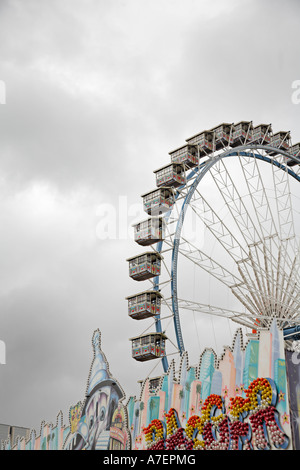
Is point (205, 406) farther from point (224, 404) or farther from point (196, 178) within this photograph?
point (196, 178)

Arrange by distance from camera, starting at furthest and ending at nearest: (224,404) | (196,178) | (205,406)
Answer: (196,178)
(205,406)
(224,404)

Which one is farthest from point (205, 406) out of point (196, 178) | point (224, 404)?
point (196, 178)

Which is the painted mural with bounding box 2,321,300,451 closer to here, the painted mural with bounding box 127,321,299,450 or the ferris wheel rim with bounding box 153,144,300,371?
the painted mural with bounding box 127,321,299,450

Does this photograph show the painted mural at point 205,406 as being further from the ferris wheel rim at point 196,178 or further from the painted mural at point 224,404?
the ferris wheel rim at point 196,178

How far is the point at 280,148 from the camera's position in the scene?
118 feet

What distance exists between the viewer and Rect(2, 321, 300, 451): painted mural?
611 inches

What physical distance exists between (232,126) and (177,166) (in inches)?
157

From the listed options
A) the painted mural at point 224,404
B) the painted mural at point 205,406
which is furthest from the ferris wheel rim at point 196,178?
the painted mural at point 224,404

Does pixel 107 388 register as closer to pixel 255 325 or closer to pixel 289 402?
pixel 289 402

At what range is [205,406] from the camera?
689 inches

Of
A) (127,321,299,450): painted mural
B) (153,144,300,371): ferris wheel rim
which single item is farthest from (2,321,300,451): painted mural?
(153,144,300,371): ferris wheel rim

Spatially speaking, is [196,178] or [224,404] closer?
[224,404]

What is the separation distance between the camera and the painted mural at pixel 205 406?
15.5 metres
